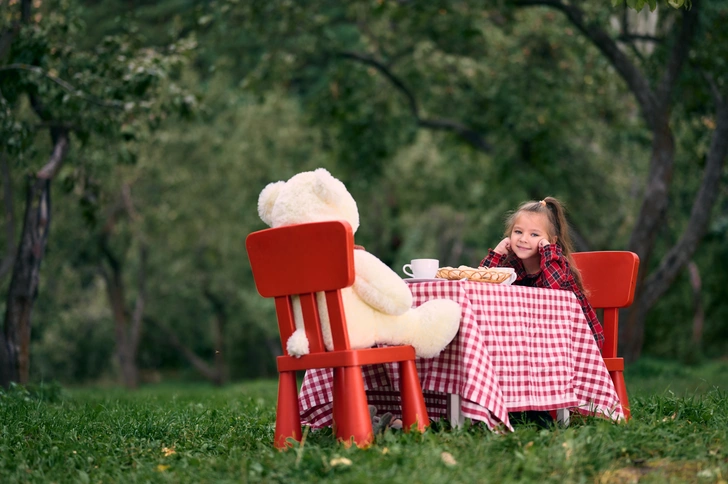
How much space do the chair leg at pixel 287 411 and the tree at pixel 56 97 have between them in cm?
492

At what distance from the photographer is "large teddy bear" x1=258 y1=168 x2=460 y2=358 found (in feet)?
14.4

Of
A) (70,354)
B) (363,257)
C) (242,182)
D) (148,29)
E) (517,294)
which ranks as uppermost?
(148,29)

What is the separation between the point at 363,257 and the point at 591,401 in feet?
5.63

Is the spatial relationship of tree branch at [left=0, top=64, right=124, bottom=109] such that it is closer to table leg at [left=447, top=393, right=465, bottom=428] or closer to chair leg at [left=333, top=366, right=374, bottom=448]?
chair leg at [left=333, top=366, right=374, bottom=448]

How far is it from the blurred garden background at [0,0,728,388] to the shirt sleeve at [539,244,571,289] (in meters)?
1.50

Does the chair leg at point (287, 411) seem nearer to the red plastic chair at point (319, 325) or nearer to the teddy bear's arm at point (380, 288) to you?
the red plastic chair at point (319, 325)

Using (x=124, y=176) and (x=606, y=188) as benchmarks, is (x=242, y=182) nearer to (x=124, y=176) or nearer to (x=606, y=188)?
(x=124, y=176)

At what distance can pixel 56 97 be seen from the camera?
8.76 metres

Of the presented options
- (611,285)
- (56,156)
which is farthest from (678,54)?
(56,156)

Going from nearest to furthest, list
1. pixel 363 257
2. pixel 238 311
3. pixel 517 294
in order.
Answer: pixel 363 257 → pixel 517 294 → pixel 238 311

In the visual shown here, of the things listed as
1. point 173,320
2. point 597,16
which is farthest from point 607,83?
point 173,320

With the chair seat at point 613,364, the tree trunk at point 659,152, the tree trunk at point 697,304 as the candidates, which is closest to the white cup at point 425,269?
the chair seat at point 613,364

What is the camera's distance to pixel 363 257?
14.6 ft

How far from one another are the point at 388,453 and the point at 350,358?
1.78 feet
